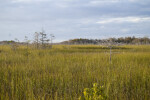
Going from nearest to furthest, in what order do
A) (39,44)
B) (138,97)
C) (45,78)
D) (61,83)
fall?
(138,97) < (61,83) < (45,78) < (39,44)

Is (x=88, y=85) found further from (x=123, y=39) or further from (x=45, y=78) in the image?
(x=123, y=39)

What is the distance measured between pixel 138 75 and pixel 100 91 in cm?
384

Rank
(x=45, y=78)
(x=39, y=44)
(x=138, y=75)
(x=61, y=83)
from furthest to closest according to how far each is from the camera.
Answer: (x=39, y=44) → (x=138, y=75) → (x=45, y=78) → (x=61, y=83)

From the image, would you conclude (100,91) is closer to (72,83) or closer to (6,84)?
(72,83)

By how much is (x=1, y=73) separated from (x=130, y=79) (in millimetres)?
5293

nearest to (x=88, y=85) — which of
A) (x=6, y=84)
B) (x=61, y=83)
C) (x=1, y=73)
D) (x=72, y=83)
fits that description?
(x=72, y=83)

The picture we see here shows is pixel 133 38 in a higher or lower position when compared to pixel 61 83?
higher

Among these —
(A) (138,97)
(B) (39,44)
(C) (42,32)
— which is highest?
(C) (42,32)

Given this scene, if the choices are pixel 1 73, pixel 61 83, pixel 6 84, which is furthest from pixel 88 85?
pixel 1 73

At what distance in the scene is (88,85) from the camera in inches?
195

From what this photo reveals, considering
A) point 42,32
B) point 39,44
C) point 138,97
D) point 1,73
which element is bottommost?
point 138,97

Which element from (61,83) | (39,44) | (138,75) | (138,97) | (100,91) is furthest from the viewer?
(39,44)

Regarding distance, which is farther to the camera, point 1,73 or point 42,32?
point 42,32

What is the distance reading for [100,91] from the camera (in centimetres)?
261
